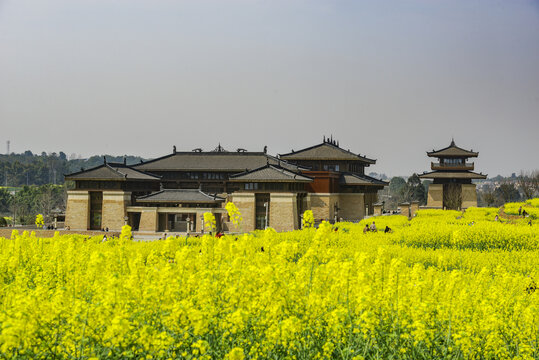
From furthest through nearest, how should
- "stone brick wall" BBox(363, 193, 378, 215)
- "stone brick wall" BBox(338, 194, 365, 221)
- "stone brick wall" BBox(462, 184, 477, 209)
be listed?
1. "stone brick wall" BBox(462, 184, 477, 209)
2. "stone brick wall" BBox(363, 193, 378, 215)
3. "stone brick wall" BBox(338, 194, 365, 221)

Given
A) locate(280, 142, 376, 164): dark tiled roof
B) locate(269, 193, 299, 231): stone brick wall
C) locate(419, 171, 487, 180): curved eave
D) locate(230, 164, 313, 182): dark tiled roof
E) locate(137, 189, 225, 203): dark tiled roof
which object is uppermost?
locate(280, 142, 376, 164): dark tiled roof

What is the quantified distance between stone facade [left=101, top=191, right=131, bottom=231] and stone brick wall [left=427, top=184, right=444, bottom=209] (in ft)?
144

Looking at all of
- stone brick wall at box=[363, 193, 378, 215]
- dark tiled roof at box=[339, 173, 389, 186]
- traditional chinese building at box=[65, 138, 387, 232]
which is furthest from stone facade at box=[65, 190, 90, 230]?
stone brick wall at box=[363, 193, 378, 215]

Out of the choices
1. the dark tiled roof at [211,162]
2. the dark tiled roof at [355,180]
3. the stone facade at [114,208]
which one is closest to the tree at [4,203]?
the dark tiled roof at [211,162]

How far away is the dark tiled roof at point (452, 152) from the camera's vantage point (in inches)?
3063

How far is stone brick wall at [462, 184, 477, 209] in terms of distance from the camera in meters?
76.9

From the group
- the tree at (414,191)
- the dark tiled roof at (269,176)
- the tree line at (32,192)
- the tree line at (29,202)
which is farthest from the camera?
the tree at (414,191)

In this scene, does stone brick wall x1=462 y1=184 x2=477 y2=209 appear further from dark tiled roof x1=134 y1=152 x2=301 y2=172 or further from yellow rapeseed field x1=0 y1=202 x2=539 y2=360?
yellow rapeseed field x1=0 y1=202 x2=539 y2=360

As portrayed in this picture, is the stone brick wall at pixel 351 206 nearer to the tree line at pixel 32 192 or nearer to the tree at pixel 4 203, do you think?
the tree line at pixel 32 192

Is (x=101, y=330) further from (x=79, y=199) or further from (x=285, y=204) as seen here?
(x=79, y=199)

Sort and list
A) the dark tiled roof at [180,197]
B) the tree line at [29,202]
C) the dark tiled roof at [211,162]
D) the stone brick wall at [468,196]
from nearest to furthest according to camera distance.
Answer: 1. the dark tiled roof at [180,197]
2. the dark tiled roof at [211,162]
3. the stone brick wall at [468,196]
4. the tree line at [29,202]

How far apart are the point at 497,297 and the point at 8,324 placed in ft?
30.6

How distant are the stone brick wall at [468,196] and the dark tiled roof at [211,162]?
28643 mm

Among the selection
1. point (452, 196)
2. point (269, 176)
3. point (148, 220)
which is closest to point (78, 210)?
point (148, 220)
